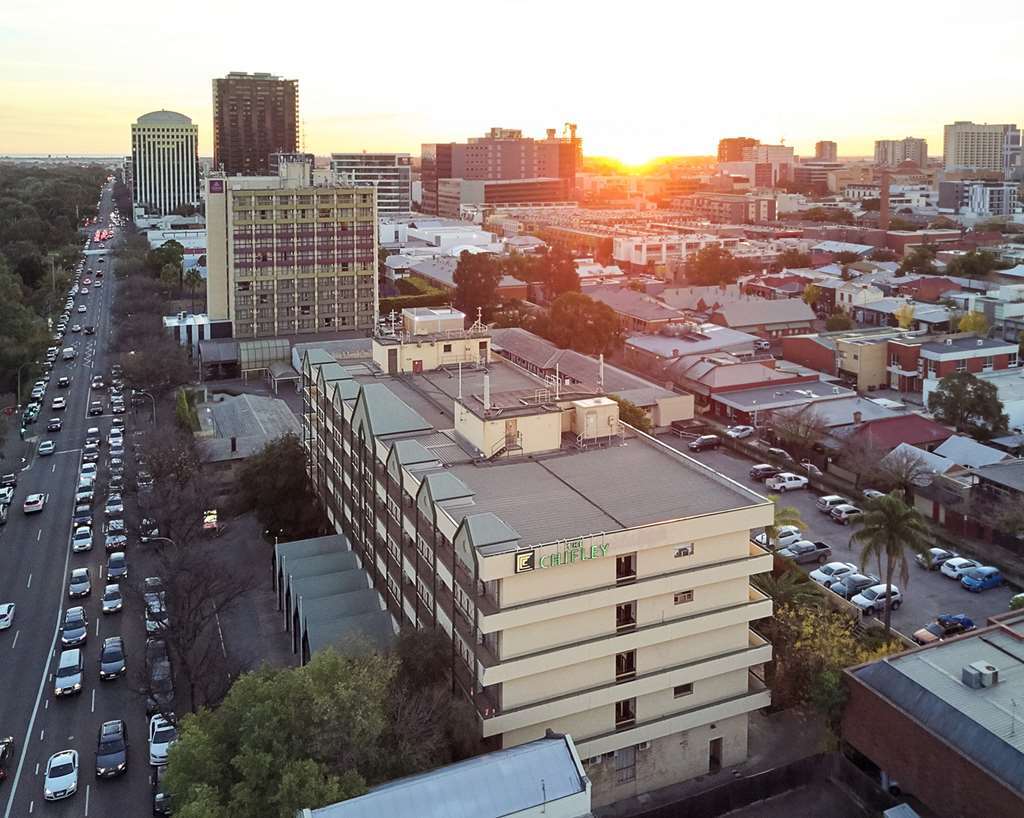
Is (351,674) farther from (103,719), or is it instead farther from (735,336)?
(735,336)

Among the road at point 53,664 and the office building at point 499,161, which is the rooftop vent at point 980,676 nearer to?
the road at point 53,664

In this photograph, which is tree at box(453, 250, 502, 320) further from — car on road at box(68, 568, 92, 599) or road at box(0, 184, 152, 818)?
car on road at box(68, 568, 92, 599)

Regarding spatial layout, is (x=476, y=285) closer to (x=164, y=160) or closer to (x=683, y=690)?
(x=683, y=690)

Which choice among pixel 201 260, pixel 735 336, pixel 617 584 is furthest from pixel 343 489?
pixel 201 260

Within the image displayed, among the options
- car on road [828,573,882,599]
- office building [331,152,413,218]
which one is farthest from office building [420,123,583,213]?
car on road [828,573,882,599]

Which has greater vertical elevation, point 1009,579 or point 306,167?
point 306,167

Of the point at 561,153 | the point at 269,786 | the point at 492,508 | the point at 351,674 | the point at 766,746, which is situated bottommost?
the point at 766,746
